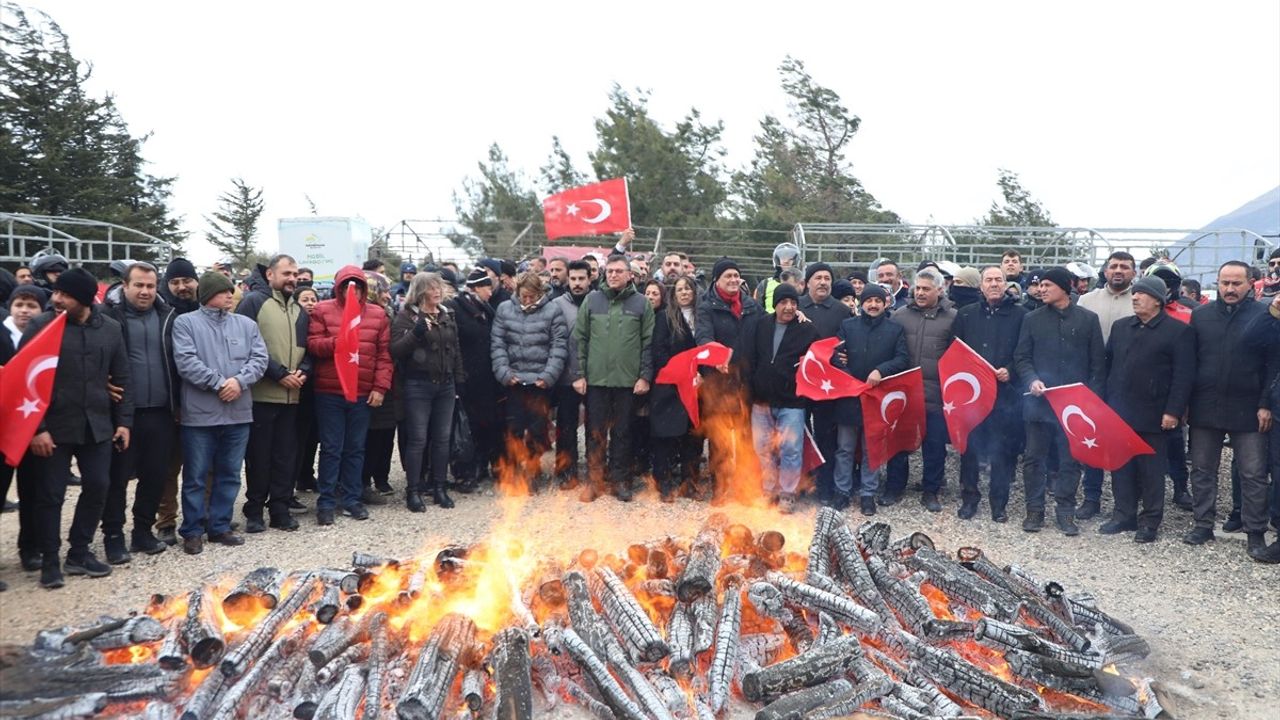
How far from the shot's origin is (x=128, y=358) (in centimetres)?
657

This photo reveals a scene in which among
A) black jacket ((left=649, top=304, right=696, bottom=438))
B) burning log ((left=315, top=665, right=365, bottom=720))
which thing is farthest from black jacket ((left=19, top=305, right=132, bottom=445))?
black jacket ((left=649, top=304, right=696, bottom=438))

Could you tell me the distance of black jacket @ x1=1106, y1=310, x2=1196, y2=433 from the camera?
7.50 metres

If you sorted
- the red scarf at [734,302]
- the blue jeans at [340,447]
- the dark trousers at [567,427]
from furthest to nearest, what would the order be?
the dark trousers at [567,427] < the red scarf at [734,302] < the blue jeans at [340,447]

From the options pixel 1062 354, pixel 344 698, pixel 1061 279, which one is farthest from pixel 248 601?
pixel 1061 279

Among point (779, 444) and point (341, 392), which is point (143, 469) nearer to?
point (341, 392)

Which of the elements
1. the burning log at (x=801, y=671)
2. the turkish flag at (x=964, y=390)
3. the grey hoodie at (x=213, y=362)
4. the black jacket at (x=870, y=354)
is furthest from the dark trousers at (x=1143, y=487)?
the grey hoodie at (x=213, y=362)

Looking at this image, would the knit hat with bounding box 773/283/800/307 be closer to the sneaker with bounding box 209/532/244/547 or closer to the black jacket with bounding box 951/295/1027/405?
the black jacket with bounding box 951/295/1027/405

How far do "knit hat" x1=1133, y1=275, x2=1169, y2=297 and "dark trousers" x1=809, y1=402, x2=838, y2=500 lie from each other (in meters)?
2.89

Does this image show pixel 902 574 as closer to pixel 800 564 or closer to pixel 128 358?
pixel 800 564

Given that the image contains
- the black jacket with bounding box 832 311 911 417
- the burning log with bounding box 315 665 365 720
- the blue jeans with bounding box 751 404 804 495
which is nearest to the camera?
the burning log with bounding box 315 665 365 720

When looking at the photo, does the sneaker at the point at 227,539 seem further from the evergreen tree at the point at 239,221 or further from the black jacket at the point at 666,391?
the evergreen tree at the point at 239,221

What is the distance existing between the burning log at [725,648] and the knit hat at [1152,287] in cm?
486

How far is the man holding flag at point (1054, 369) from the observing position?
799 cm

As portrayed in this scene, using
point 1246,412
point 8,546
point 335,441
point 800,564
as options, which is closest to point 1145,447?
point 1246,412
